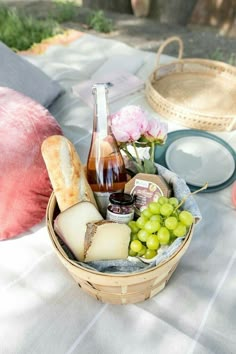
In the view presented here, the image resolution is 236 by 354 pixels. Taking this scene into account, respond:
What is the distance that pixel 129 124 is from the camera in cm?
59

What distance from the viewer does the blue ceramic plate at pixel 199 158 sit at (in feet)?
2.96

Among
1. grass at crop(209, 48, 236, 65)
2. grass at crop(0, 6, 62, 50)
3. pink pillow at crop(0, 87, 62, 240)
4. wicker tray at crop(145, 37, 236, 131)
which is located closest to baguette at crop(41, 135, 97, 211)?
pink pillow at crop(0, 87, 62, 240)

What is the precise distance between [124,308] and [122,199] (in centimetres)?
20

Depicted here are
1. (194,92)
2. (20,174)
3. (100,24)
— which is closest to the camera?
(20,174)

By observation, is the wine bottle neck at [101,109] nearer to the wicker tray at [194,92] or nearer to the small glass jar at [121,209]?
the small glass jar at [121,209]

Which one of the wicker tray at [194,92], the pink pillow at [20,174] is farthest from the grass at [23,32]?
the pink pillow at [20,174]

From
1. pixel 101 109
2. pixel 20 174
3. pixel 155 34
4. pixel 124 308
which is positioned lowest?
pixel 155 34

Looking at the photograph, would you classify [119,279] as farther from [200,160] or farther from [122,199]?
[200,160]

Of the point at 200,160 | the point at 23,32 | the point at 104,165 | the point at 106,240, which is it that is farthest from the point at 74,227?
the point at 23,32

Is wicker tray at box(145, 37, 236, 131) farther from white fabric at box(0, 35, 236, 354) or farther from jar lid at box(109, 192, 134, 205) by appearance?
jar lid at box(109, 192, 134, 205)

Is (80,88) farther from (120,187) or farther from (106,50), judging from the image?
(120,187)

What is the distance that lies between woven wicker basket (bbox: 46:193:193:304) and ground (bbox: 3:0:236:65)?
76.3 inches

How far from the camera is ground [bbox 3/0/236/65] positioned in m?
2.47

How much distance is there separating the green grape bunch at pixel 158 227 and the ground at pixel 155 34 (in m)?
1.91
